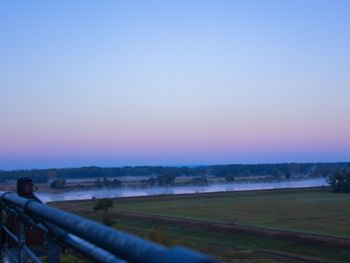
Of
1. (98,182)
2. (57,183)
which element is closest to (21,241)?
(57,183)

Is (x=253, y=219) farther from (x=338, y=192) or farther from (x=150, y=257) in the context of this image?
(x=150, y=257)

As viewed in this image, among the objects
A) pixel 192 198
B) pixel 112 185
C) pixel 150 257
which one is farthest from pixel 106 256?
pixel 112 185

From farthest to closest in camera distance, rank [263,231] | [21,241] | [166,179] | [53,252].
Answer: [166,179], [263,231], [21,241], [53,252]

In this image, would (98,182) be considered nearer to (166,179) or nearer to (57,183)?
(166,179)

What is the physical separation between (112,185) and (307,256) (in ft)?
398

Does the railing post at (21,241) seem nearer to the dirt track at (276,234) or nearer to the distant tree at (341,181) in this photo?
the dirt track at (276,234)

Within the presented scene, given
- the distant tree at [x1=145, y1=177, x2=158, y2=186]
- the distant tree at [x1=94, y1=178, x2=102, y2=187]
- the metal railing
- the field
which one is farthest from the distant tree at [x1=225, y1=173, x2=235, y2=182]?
the metal railing

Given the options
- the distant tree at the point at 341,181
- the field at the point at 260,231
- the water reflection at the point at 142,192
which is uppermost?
the distant tree at the point at 341,181

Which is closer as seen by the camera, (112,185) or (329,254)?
(329,254)

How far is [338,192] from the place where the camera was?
8838 centimetres

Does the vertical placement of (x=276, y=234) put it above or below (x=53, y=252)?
below

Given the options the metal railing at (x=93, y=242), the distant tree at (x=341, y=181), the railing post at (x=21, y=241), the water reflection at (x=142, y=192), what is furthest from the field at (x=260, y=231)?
the water reflection at (x=142, y=192)

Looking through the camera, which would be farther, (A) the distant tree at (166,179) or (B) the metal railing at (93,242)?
(A) the distant tree at (166,179)

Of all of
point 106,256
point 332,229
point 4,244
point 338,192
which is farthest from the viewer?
point 338,192
